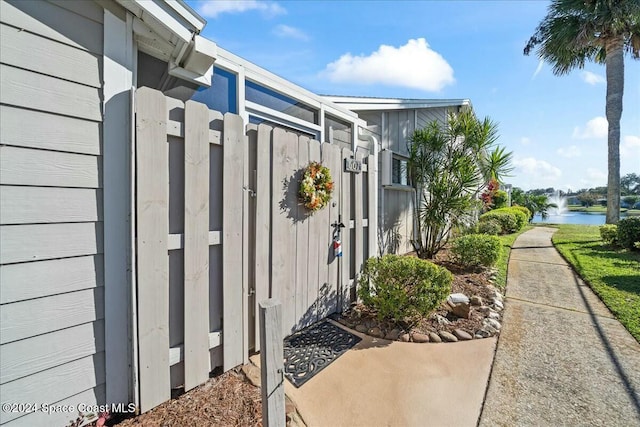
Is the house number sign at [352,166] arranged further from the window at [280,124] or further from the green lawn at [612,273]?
the green lawn at [612,273]

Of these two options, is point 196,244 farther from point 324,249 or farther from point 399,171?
point 399,171

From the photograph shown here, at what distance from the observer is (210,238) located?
6.85ft

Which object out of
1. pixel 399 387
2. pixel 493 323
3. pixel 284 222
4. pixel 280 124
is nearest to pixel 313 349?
pixel 399 387

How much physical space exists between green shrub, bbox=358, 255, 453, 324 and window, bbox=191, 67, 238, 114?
8.69 ft

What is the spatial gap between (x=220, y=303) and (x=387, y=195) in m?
4.33

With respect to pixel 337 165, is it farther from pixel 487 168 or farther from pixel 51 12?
pixel 487 168

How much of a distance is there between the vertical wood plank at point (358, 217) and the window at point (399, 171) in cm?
289

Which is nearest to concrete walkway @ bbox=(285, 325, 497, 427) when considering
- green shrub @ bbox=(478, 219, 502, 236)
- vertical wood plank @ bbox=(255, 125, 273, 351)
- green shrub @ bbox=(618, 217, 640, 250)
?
vertical wood plank @ bbox=(255, 125, 273, 351)

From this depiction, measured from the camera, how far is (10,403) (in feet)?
4.75

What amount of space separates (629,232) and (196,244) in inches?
387

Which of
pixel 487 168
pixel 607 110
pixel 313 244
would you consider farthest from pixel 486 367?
pixel 607 110

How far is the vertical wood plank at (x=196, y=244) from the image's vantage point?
194cm

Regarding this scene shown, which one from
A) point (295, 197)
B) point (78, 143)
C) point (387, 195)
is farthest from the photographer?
point (387, 195)

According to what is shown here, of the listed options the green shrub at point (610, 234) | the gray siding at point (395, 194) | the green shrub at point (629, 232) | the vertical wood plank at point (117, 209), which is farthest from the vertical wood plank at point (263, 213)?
the green shrub at point (610, 234)
